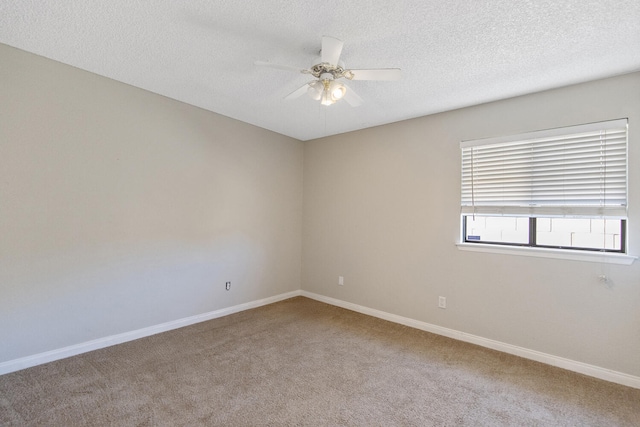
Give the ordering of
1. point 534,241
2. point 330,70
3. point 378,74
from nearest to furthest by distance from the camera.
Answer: point 378,74
point 330,70
point 534,241

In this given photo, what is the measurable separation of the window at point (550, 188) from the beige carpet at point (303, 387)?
3.90 ft

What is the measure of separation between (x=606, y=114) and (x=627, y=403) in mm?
2238

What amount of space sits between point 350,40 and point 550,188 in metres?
2.27

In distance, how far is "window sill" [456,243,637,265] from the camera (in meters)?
2.36

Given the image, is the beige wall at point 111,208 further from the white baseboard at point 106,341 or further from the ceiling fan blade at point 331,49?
the ceiling fan blade at point 331,49

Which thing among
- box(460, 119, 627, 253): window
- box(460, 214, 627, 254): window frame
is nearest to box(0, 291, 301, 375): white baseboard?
box(460, 214, 627, 254): window frame

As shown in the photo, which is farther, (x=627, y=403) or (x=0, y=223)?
(x=0, y=223)

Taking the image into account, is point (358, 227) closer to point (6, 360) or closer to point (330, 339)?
point (330, 339)

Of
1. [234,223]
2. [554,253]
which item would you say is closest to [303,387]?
[234,223]

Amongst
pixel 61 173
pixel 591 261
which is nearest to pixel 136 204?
pixel 61 173

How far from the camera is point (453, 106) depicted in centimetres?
311

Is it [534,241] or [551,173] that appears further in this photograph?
[534,241]

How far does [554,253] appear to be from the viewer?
103 inches

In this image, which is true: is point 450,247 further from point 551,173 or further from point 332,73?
point 332,73
